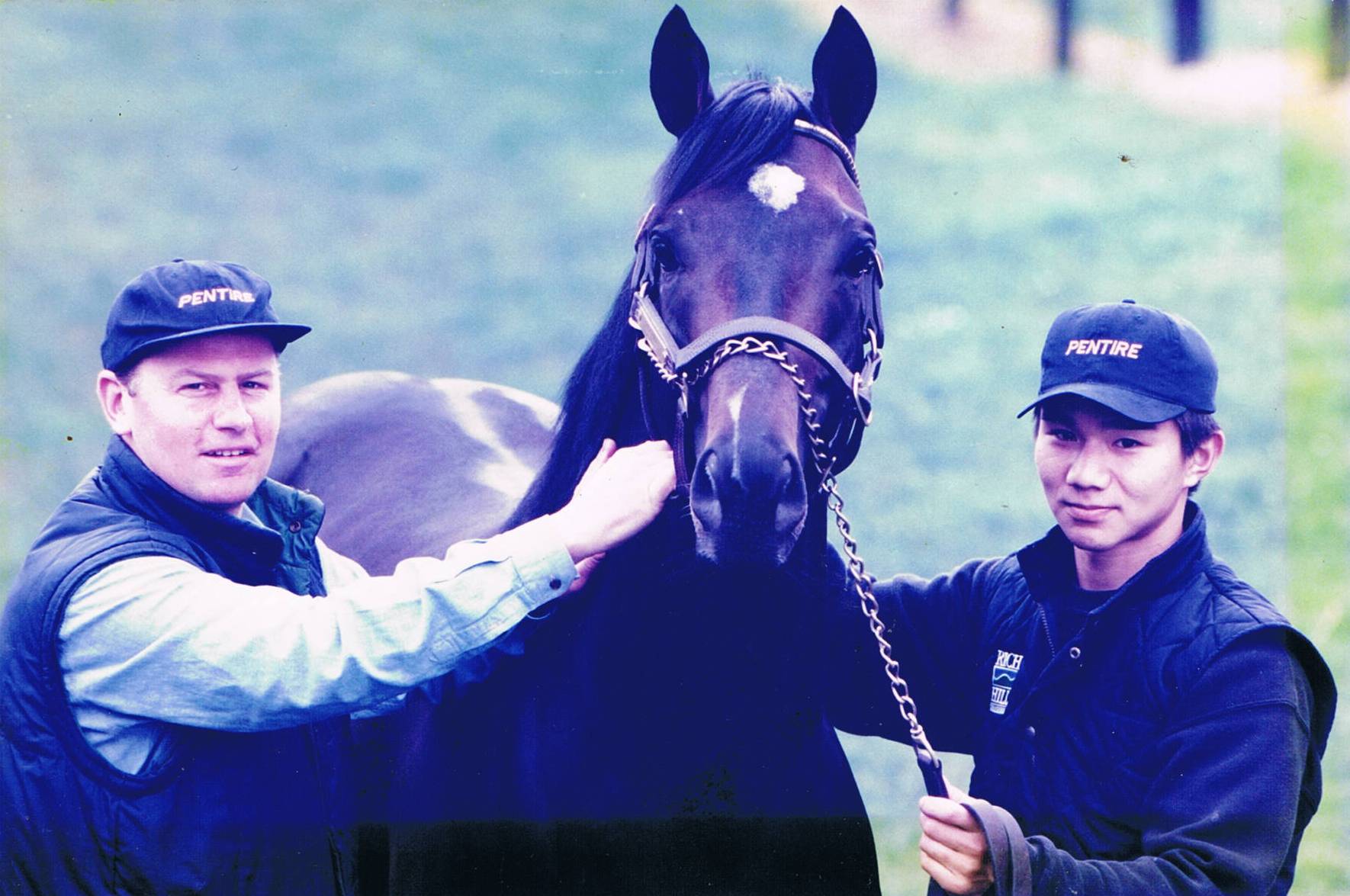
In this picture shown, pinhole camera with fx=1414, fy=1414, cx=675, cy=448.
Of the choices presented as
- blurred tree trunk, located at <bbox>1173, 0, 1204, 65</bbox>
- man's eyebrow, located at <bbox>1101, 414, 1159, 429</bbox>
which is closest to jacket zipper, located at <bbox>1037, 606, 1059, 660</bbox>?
man's eyebrow, located at <bbox>1101, 414, 1159, 429</bbox>

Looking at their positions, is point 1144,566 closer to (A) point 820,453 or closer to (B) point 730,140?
(A) point 820,453

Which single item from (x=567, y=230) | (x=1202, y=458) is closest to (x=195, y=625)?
(x=1202, y=458)

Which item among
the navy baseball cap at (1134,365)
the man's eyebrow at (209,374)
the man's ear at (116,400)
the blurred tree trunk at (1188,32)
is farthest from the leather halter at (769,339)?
the blurred tree trunk at (1188,32)

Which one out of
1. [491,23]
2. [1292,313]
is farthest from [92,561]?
[1292,313]

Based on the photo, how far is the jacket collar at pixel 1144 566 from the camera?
2590mm

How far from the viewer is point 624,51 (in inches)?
213

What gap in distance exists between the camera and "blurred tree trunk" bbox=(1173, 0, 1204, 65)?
5.91 meters

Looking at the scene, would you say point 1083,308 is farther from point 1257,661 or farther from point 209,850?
point 209,850

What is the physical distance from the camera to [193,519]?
2.61m

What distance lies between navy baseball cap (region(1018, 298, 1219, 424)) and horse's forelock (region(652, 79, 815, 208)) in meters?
0.69

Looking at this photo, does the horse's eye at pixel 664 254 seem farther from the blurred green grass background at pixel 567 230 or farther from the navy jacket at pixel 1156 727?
the blurred green grass background at pixel 567 230

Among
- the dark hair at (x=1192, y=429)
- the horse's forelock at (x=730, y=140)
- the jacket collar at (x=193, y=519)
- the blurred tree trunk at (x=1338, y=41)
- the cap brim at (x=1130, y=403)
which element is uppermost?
the blurred tree trunk at (x=1338, y=41)

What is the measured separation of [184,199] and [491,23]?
18.0ft

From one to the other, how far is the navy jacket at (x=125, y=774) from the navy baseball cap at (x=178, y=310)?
19 cm
